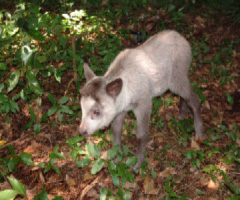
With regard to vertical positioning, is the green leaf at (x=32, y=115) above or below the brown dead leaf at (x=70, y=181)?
above

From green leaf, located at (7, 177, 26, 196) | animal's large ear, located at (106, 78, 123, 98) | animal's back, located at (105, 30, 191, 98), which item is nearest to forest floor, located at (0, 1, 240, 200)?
green leaf, located at (7, 177, 26, 196)

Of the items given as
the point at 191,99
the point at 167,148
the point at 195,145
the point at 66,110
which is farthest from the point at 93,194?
the point at 191,99

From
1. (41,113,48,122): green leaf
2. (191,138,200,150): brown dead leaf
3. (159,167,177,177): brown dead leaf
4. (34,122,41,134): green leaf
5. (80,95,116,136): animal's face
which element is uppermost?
(80,95,116,136): animal's face

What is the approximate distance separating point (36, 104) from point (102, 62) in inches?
79.8

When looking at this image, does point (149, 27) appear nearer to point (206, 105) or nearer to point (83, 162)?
point (206, 105)

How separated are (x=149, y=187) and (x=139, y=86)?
5.82 feet

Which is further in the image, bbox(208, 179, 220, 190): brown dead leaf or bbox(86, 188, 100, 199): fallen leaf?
bbox(208, 179, 220, 190): brown dead leaf

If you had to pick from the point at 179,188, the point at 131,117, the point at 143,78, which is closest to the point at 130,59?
the point at 143,78

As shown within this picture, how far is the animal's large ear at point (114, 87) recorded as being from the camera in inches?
142

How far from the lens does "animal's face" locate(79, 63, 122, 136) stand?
3691 mm

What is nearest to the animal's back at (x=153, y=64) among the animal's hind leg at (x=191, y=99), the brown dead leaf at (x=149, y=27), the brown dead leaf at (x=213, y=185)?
the animal's hind leg at (x=191, y=99)

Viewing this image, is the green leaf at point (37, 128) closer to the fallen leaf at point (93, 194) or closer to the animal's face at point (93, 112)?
the animal's face at point (93, 112)

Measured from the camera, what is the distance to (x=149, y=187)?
4.06m

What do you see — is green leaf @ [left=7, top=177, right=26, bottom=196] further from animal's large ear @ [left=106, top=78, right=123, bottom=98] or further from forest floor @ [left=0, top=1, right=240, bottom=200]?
animal's large ear @ [left=106, top=78, right=123, bottom=98]
